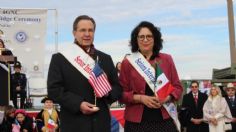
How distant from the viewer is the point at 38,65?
1432 centimetres

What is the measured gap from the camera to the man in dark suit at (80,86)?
4164 millimetres

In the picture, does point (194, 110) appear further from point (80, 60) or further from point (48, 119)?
point (80, 60)

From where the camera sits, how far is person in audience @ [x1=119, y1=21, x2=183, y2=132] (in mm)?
4715

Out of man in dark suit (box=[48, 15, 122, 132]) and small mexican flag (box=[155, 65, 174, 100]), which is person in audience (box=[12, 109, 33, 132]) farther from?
man in dark suit (box=[48, 15, 122, 132])

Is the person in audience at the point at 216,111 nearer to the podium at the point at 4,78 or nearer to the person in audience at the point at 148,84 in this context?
the podium at the point at 4,78

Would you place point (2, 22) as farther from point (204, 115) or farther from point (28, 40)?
point (204, 115)

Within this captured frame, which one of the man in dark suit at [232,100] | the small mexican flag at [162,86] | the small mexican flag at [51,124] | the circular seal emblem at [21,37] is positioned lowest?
the small mexican flag at [51,124]

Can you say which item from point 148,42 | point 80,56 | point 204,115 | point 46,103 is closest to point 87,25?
point 80,56

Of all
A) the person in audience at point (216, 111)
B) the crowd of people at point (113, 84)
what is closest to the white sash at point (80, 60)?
the crowd of people at point (113, 84)

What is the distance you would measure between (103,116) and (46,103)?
25.1ft

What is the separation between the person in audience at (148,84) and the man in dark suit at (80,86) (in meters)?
0.40

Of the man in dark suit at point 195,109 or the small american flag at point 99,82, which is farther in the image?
the man in dark suit at point 195,109

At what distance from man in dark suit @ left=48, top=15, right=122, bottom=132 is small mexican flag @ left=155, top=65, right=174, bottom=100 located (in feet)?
1.58

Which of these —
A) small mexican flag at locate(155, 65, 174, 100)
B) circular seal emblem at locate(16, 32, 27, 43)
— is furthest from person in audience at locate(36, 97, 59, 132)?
small mexican flag at locate(155, 65, 174, 100)
